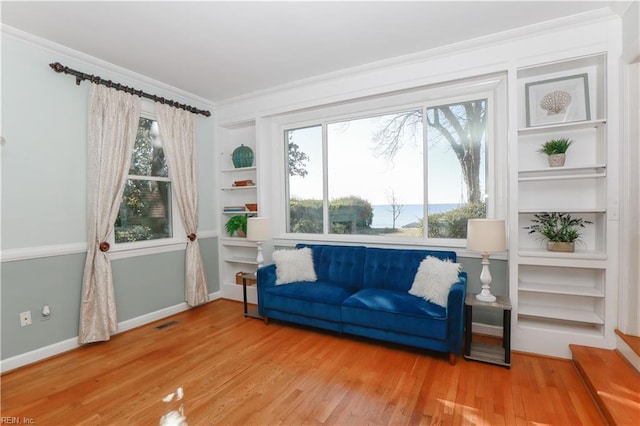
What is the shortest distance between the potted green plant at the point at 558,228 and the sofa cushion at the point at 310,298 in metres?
1.87

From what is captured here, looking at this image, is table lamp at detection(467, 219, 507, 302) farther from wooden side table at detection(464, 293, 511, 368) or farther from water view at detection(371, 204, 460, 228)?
water view at detection(371, 204, 460, 228)

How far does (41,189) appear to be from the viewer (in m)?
2.74

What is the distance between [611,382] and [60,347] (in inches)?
174

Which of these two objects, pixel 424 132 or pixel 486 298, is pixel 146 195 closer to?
pixel 424 132

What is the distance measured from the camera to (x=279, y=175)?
4.33 meters

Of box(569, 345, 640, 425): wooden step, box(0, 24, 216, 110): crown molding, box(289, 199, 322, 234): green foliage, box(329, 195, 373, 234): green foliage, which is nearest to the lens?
box(569, 345, 640, 425): wooden step

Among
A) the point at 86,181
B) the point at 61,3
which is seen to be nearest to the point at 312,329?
the point at 86,181

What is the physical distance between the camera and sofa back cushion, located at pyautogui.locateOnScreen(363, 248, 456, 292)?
3.12 m

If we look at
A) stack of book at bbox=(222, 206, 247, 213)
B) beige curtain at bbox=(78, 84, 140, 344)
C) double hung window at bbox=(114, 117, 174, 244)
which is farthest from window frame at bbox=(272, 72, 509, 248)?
beige curtain at bbox=(78, 84, 140, 344)

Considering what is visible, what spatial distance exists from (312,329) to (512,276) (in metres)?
2.03

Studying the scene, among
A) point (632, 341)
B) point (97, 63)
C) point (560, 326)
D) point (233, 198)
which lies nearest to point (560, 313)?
point (560, 326)

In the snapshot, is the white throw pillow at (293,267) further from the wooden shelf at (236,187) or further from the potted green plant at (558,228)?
the potted green plant at (558,228)

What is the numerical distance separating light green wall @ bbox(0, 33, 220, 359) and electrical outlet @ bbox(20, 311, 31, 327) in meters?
0.03

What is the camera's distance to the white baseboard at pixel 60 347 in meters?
2.54
